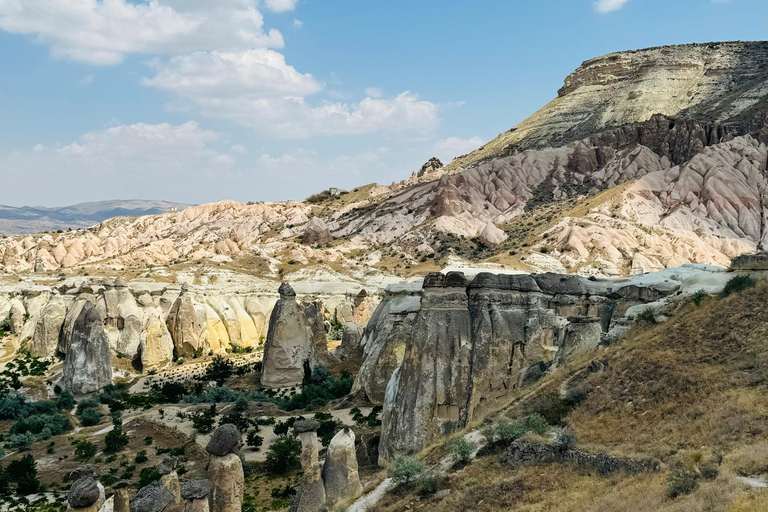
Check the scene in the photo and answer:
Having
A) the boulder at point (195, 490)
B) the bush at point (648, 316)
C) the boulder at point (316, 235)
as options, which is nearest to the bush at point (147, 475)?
the boulder at point (195, 490)

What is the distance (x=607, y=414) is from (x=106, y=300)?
3828 cm

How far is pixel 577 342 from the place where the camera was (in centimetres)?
1855

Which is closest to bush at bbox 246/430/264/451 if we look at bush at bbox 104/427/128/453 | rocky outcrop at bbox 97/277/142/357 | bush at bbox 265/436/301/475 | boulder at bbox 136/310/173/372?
bush at bbox 265/436/301/475

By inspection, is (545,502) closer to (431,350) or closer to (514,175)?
(431,350)

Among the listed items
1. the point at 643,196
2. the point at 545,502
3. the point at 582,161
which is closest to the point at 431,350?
the point at 545,502

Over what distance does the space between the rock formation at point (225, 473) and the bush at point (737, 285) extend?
38.1 feet

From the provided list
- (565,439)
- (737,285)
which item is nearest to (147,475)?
(565,439)

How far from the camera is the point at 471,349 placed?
18.8 meters

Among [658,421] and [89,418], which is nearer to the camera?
[658,421]

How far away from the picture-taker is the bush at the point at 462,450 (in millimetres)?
14242

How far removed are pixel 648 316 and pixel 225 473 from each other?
1092cm

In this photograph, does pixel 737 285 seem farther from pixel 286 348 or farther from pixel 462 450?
pixel 286 348

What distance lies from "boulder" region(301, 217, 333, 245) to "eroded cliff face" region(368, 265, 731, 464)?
67.6 m

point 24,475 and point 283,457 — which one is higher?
point 283,457
